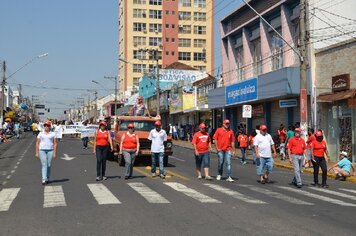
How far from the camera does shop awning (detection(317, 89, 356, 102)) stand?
2365 cm

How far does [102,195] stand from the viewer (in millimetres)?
12375

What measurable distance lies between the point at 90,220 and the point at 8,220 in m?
1.43

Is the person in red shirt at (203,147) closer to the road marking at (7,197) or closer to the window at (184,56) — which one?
the road marking at (7,197)

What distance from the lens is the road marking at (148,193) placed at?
11562 millimetres

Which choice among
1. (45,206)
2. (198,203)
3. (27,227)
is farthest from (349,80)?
(27,227)

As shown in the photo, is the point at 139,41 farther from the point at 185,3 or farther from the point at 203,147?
the point at 203,147

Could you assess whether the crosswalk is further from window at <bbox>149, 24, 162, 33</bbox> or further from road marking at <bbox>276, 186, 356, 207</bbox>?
window at <bbox>149, 24, 162, 33</bbox>

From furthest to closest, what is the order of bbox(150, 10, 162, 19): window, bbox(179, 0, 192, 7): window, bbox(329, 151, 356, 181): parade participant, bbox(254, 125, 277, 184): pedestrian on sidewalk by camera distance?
bbox(179, 0, 192, 7): window
bbox(150, 10, 162, 19): window
bbox(329, 151, 356, 181): parade participant
bbox(254, 125, 277, 184): pedestrian on sidewalk

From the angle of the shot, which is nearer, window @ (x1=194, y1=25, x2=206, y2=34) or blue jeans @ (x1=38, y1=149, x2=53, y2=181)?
blue jeans @ (x1=38, y1=149, x2=53, y2=181)

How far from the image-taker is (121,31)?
11781 centimetres

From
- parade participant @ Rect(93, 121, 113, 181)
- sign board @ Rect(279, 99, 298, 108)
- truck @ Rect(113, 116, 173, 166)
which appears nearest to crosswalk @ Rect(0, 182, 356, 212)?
parade participant @ Rect(93, 121, 113, 181)

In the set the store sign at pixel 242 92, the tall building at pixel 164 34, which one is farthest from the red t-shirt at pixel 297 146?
the tall building at pixel 164 34

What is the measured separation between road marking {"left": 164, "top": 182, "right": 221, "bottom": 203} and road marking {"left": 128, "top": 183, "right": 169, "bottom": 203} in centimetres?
71

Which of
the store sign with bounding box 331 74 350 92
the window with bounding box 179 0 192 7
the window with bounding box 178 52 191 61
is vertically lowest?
the store sign with bounding box 331 74 350 92
